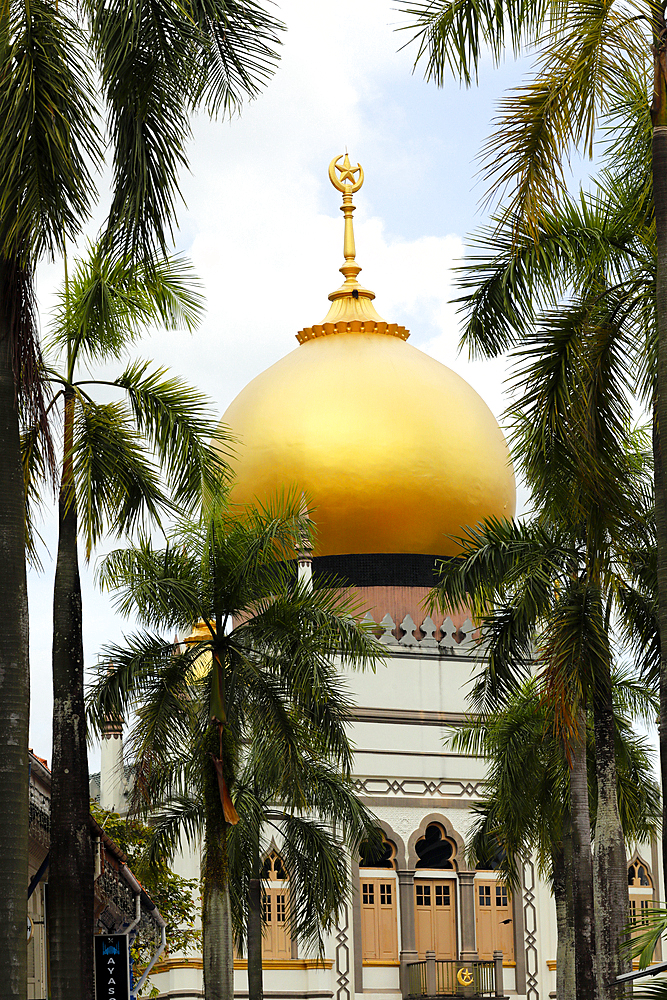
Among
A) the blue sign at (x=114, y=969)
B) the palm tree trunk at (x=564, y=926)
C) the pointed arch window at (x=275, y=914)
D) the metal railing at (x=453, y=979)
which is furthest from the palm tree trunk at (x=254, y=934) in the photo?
the metal railing at (x=453, y=979)

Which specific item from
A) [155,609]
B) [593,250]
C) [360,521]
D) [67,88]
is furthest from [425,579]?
[67,88]

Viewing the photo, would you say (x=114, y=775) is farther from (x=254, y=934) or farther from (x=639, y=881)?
(x=639, y=881)

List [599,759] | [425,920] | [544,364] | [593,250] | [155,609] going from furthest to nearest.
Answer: [425,920] < [155,609] < [599,759] < [593,250] < [544,364]

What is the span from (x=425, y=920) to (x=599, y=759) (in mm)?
15149

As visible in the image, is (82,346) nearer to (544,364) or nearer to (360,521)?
(544,364)

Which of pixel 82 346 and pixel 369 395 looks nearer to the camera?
pixel 82 346

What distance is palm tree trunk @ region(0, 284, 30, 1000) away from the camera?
8164 mm

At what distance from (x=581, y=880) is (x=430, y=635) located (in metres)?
15.4

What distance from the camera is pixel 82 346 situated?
1304 cm

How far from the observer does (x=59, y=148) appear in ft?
27.9

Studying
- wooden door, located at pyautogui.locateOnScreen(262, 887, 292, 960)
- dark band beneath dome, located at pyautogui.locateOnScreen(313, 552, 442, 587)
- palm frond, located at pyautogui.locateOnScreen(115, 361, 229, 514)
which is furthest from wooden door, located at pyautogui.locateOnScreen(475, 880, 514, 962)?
palm frond, located at pyautogui.locateOnScreen(115, 361, 229, 514)

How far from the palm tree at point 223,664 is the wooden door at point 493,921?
44.4ft

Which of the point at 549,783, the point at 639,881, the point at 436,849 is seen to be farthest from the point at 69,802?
the point at 639,881

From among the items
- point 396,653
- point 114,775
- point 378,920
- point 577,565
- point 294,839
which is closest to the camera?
point 577,565
